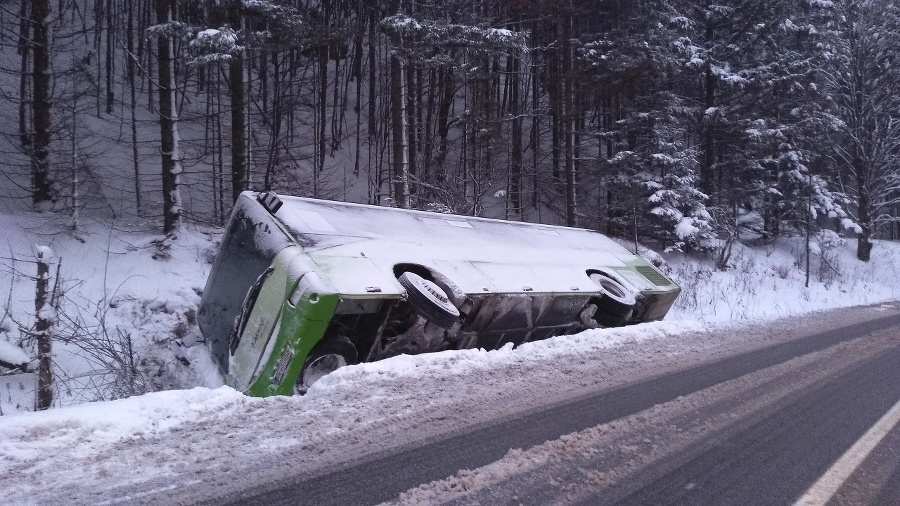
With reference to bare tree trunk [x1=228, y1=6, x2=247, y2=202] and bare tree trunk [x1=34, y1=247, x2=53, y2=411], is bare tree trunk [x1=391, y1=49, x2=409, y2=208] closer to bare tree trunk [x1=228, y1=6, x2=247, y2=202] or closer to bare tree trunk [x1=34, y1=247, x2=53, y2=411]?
bare tree trunk [x1=228, y1=6, x2=247, y2=202]

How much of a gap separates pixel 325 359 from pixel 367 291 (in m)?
0.74

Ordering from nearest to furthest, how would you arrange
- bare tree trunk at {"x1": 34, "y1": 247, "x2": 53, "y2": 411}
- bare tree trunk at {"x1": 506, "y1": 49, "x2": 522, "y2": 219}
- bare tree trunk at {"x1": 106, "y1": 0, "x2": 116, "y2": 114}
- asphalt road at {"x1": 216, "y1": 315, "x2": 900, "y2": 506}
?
asphalt road at {"x1": 216, "y1": 315, "x2": 900, "y2": 506} → bare tree trunk at {"x1": 34, "y1": 247, "x2": 53, "y2": 411} → bare tree trunk at {"x1": 506, "y1": 49, "x2": 522, "y2": 219} → bare tree trunk at {"x1": 106, "y1": 0, "x2": 116, "y2": 114}

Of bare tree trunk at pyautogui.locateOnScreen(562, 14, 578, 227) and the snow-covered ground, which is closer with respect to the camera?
the snow-covered ground

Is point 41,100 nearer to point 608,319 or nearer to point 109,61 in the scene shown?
point 608,319

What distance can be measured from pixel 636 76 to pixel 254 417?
17.4 meters

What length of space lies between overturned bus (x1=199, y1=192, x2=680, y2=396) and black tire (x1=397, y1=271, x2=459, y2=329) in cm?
1

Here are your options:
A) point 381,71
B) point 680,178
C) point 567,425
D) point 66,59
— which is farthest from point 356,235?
point 66,59

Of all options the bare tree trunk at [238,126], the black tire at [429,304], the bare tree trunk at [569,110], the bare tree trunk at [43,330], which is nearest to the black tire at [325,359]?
the black tire at [429,304]

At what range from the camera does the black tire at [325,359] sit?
491 cm

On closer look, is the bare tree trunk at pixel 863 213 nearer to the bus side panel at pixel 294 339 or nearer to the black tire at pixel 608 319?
the black tire at pixel 608 319

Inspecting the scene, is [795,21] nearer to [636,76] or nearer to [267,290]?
[636,76]

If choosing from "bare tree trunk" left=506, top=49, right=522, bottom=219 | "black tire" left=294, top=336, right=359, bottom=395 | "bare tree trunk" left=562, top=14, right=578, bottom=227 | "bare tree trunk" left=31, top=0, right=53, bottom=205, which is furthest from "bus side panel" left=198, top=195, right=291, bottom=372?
"bare tree trunk" left=506, top=49, right=522, bottom=219

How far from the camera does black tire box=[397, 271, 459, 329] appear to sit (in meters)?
5.21

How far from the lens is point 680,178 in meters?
18.1
